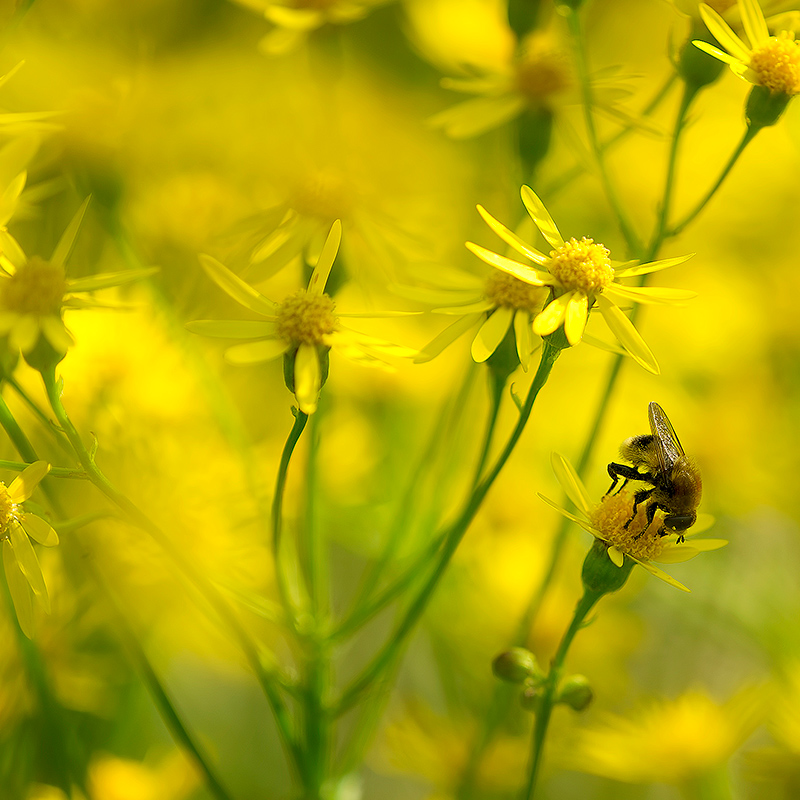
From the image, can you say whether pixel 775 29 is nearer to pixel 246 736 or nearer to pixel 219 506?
pixel 219 506

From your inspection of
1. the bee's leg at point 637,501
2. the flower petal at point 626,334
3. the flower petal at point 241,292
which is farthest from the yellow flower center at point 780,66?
the flower petal at point 241,292

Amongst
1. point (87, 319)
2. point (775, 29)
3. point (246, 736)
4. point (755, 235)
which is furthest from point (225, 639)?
point (755, 235)

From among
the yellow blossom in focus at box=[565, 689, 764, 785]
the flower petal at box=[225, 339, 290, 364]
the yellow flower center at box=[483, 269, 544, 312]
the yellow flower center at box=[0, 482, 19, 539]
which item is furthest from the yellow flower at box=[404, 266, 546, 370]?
the yellow blossom in focus at box=[565, 689, 764, 785]

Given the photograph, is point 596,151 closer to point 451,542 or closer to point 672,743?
point 451,542

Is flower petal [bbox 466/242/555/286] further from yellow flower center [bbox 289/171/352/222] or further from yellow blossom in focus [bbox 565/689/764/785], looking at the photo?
yellow blossom in focus [bbox 565/689/764/785]

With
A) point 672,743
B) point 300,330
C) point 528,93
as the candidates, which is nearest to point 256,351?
point 300,330

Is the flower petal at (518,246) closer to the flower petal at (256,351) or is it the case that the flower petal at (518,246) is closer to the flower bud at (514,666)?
the flower petal at (256,351)
